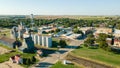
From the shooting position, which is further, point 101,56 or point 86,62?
point 101,56

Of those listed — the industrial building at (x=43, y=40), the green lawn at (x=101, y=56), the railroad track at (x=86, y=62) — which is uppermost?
the industrial building at (x=43, y=40)

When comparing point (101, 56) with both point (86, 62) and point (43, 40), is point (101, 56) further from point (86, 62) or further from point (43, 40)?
point (43, 40)

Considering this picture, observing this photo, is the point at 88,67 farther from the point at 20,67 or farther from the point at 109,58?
the point at 20,67

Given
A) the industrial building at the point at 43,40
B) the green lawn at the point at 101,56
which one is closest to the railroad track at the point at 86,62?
the green lawn at the point at 101,56

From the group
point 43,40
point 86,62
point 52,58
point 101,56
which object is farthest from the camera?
point 43,40

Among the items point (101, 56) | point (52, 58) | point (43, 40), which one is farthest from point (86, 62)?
point (43, 40)

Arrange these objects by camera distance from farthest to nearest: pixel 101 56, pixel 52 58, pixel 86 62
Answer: pixel 101 56
pixel 52 58
pixel 86 62

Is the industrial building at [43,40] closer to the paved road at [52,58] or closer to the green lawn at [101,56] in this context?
the paved road at [52,58]

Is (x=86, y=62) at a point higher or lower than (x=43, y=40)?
lower

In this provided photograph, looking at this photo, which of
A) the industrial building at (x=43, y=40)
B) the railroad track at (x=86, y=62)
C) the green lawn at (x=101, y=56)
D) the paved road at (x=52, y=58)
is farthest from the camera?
the industrial building at (x=43, y=40)
